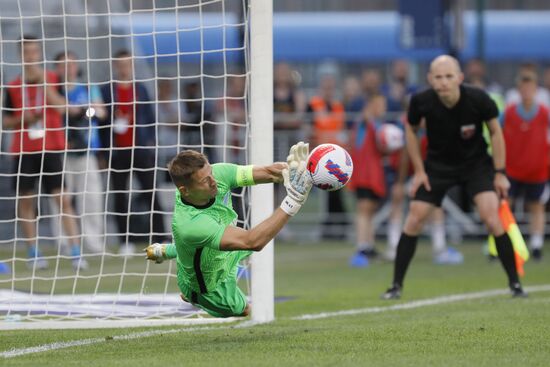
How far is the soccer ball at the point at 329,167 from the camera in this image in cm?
679

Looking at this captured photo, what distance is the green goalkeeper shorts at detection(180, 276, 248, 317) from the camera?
7.34m

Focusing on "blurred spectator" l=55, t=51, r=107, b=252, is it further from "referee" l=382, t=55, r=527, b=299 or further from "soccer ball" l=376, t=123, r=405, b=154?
"referee" l=382, t=55, r=527, b=299

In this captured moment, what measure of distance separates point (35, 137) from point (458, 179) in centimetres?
462

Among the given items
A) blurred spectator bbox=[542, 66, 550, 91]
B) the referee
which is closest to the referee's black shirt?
the referee

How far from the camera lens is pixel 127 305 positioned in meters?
9.27

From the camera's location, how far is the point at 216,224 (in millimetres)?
6820

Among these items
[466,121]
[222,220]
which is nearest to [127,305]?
[222,220]

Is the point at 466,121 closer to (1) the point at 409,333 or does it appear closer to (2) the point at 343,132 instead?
(1) the point at 409,333

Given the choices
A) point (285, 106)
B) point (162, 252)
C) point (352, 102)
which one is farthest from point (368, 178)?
point (162, 252)

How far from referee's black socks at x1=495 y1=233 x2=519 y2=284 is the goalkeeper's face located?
12.1 ft

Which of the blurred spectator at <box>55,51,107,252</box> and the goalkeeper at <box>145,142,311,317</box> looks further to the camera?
the blurred spectator at <box>55,51,107,252</box>

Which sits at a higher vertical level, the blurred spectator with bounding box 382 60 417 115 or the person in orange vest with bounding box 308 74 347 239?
the blurred spectator with bounding box 382 60 417 115

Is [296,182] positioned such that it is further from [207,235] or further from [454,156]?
[454,156]

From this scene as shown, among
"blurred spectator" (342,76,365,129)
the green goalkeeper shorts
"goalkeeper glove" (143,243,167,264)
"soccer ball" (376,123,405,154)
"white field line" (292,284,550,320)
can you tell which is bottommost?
"white field line" (292,284,550,320)
